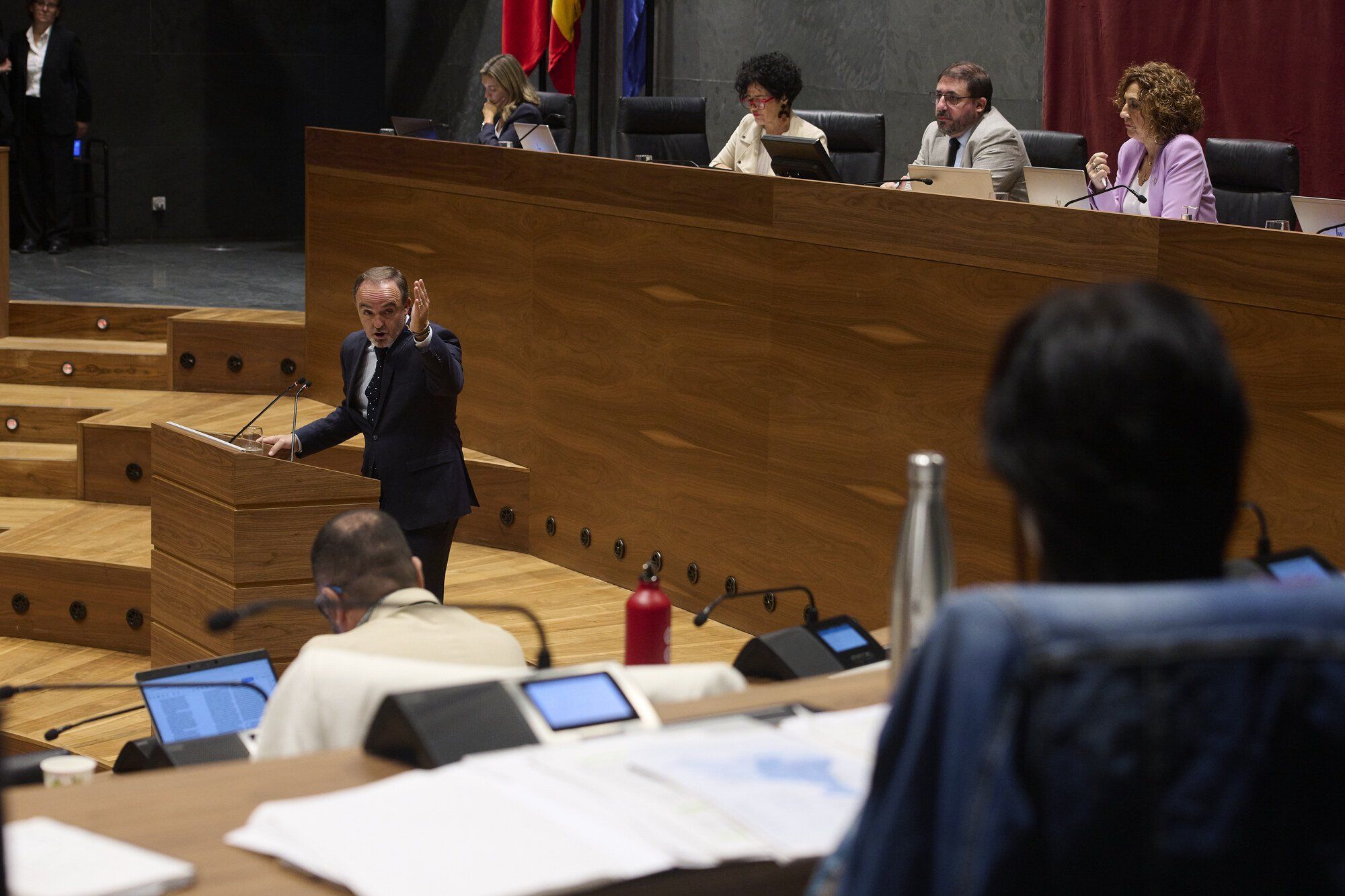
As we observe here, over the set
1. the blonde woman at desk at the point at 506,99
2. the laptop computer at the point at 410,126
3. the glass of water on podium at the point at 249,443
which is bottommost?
the glass of water on podium at the point at 249,443

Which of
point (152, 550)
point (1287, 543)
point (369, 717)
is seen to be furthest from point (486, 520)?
point (369, 717)

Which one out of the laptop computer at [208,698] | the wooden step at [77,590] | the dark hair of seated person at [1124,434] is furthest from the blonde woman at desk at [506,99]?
the dark hair of seated person at [1124,434]

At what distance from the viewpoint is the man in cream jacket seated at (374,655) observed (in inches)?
63.1

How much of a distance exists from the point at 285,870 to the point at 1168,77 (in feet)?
13.6

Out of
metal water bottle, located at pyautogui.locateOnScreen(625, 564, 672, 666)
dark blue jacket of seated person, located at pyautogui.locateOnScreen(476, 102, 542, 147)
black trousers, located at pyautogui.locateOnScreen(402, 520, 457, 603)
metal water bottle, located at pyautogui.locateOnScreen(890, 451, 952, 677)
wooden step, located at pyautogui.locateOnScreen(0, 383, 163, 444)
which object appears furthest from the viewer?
dark blue jacket of seated person, located at pyautogui.locateOnScreen(476, 102, 542, 147)

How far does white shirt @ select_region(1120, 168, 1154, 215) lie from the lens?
15.6ft

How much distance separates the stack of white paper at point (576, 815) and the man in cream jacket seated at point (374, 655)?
0.59 ft

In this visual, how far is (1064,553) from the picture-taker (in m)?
0.86

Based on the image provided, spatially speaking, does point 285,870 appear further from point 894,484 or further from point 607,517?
point 607,517

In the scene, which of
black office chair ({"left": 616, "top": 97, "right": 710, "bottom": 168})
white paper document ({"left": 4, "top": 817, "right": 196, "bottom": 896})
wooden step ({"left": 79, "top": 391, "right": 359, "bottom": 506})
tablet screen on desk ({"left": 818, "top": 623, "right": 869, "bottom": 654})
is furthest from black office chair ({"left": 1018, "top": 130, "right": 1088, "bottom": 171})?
white paper document ({"left": 4, "top": 817, "right": 196, "bottom": 896})

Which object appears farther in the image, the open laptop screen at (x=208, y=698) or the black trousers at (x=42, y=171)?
the black trousers at (x=42, y=171)

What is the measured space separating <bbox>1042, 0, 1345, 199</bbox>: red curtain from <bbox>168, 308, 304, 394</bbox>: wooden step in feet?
10.5

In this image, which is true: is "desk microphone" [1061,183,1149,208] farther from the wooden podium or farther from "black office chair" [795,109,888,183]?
the wooden podium

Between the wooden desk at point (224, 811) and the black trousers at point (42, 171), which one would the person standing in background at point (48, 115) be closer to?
the black trousers at point (42, 171)
